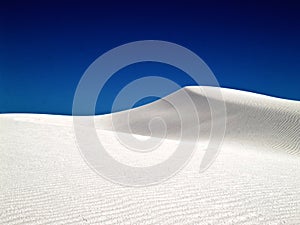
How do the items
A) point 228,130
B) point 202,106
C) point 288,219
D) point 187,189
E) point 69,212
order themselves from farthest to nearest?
point 202,106
point 228,130
point 187,189
point 288,219
point 69,212

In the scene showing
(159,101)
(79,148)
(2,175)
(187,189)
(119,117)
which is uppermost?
(159,101)

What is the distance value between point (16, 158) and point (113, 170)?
246 cm

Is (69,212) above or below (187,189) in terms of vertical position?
below

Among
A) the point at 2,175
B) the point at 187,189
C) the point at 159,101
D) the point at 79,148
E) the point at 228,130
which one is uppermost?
the point at 159,101

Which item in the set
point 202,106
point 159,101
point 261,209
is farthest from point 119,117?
point 261,209

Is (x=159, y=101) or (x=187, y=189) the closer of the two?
(x=187, y=189)

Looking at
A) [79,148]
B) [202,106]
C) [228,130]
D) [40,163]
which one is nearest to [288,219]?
[40,163]

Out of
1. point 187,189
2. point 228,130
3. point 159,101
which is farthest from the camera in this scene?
point 159,101

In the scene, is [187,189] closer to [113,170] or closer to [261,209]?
[261,209]

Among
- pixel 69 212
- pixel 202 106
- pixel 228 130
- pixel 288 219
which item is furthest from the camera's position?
pixel 202 106

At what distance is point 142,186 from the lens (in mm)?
5926

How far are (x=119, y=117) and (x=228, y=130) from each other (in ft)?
56.5

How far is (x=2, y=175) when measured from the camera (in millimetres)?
5848

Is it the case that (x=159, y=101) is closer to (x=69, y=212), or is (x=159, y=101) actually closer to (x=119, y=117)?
(x=119, y=117)
